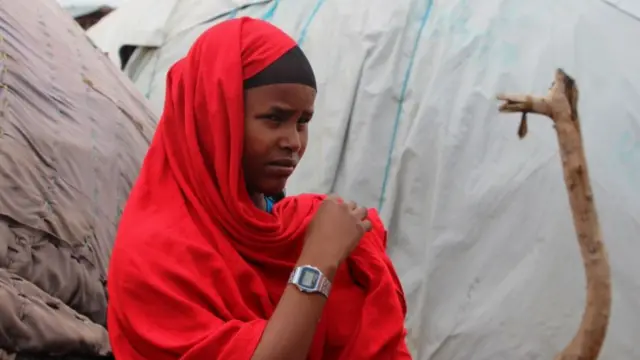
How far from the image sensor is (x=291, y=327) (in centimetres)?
69

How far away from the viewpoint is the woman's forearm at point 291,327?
683 mm

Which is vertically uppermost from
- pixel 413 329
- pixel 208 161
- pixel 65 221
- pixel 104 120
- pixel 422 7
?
pixel 422 7

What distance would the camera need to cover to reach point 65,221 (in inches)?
42.1

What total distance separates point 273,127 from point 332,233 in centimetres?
13

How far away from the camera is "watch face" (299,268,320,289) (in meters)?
0.72

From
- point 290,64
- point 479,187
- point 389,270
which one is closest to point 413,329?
point 479,187

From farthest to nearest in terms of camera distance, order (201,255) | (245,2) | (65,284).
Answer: (245,2) → (65,284) → (201,255)

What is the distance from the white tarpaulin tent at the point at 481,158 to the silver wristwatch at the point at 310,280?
0.75 meters

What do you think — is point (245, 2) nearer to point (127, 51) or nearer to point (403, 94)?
point (127, 51)

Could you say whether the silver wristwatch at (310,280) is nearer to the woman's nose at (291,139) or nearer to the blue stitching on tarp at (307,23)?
the woman's nose at (291,139)

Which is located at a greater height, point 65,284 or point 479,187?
point 479,187

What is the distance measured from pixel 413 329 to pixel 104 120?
0.71 m

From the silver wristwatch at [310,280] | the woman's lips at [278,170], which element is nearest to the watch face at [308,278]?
the silver wristwatch at [310,280]

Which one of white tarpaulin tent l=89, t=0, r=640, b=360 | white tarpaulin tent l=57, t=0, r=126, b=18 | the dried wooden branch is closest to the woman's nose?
the dried wooden branch
